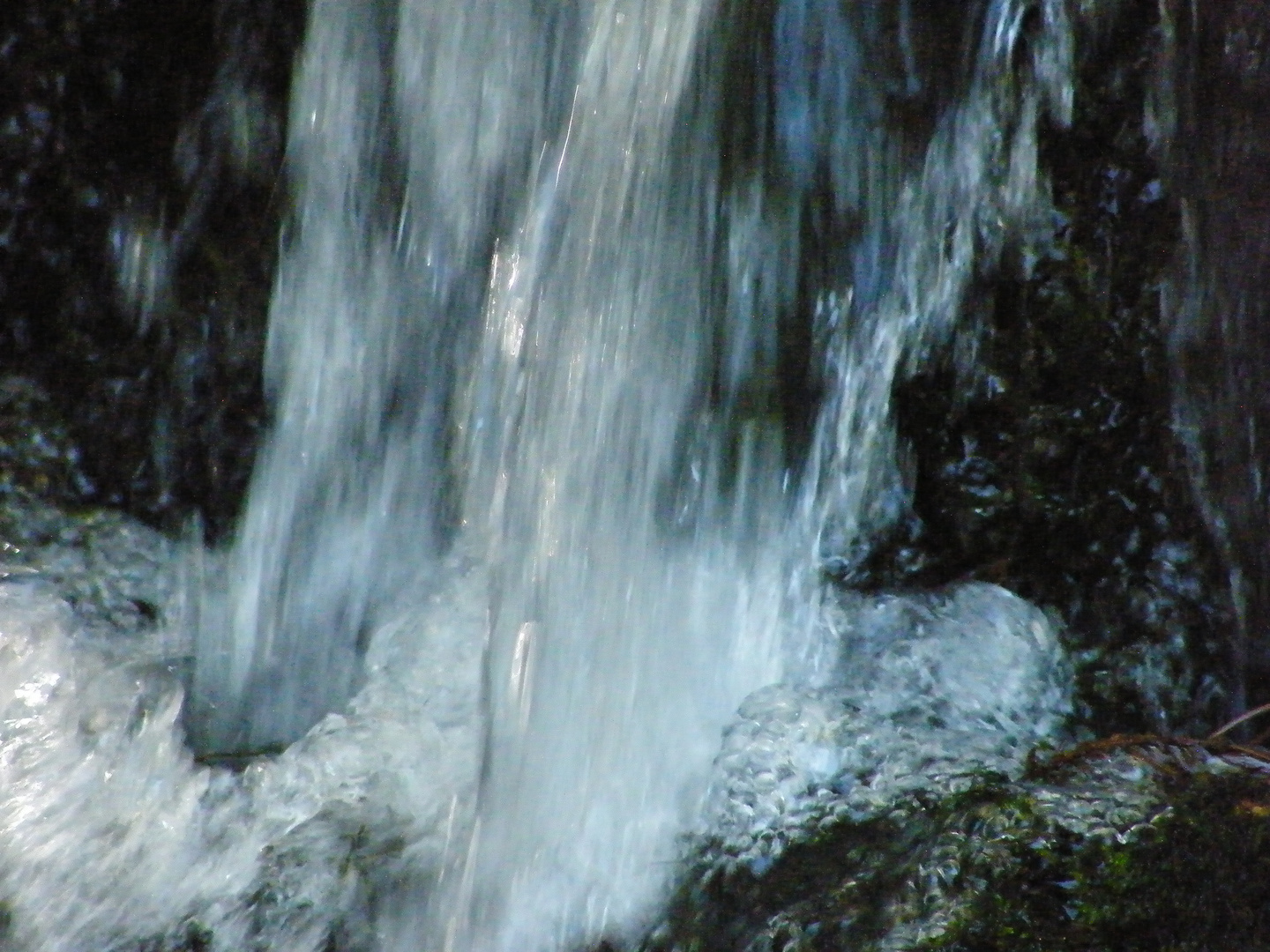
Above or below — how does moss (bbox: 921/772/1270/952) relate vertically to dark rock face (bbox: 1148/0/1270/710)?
below

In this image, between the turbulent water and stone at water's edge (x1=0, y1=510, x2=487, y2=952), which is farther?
the turbulent water

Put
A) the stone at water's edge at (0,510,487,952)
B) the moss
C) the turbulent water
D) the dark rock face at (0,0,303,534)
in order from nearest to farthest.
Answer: the moss, the stone at water's edge at (0,510,487,952), the turbulent water, the dark rock face at (0,0,303,534)

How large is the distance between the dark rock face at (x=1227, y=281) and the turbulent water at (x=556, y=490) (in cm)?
27

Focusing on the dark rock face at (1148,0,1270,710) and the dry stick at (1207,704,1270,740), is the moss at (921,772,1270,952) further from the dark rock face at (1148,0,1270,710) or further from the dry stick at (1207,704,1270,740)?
the dark rock face at (1148,0,1270,710)

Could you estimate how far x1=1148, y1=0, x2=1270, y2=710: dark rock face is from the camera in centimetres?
228

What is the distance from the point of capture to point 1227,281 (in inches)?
92.4

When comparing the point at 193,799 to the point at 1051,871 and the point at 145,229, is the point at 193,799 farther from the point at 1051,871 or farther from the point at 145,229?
the point at 1051,871

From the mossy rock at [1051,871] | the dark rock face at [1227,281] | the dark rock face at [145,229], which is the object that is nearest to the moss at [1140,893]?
the mossy rock at [1051,871]

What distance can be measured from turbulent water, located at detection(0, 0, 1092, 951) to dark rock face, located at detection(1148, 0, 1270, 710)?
268 millimetres

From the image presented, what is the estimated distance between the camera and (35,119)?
8.32 feet

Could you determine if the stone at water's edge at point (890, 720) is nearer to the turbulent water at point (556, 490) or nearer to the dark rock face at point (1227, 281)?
the turbulent water at point (556, 490)

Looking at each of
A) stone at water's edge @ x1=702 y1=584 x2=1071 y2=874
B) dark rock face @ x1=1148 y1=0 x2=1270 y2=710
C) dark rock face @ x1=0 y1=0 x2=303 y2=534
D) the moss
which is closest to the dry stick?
dark rock face @ x1=1148 y1=0 x2=1270 y2=710

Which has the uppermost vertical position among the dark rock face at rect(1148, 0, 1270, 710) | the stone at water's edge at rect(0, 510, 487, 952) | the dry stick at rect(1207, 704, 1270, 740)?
the dark rock face at rect(1148, 0, 1270, 710)

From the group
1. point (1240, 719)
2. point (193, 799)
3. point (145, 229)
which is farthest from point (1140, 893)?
point (145, 229)
